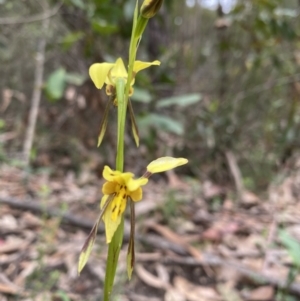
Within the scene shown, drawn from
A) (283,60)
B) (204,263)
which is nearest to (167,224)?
(204,263)

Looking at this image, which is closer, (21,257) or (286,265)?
(21,257)

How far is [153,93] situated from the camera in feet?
6.33

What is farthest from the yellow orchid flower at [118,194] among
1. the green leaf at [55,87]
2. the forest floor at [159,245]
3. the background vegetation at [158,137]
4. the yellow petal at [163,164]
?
the green leaf at [55,87]

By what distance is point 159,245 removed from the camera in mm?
1559

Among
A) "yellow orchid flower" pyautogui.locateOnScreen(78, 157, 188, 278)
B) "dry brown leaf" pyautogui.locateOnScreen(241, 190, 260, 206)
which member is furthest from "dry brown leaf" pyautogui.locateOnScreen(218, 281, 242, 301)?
"yellow orchid flower" pyautogui.locateOnScreen(78, 157, 188, 278)

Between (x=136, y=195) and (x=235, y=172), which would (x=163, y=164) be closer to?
(x=136, y=195)

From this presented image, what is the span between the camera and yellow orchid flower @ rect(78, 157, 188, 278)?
545 mm

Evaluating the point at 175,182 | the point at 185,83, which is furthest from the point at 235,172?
the point at 185,83

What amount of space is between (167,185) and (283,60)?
105cm

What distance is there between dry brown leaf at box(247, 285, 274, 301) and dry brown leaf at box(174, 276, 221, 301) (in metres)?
0.12

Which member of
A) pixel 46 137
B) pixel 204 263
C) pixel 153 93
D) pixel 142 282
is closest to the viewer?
pixel 142 282

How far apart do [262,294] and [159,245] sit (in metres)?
0.43

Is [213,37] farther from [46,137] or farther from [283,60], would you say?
[46,137]

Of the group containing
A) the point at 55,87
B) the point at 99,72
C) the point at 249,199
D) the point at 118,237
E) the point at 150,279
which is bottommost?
the point at 118,237
